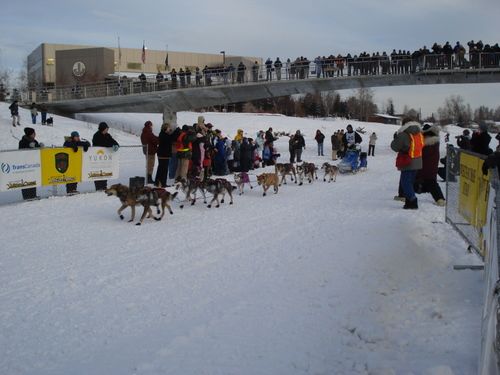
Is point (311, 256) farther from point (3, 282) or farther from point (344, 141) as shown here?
point (344, 141)

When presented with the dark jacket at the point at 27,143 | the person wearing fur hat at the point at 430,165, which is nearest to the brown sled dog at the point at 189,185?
the dark jacket at the point at 27,143

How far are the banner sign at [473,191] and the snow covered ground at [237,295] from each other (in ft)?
2.15

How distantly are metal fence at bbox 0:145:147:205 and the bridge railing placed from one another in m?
18.0

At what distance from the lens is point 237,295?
5859 millimetres

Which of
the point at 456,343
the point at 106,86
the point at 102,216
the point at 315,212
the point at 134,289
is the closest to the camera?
the point at 456,343

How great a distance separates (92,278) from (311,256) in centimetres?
317

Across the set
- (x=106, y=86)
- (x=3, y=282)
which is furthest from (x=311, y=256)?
(x=106, y=86)

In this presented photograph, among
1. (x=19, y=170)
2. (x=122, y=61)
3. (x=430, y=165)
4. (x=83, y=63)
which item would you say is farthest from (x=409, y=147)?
(x=122, y=61)

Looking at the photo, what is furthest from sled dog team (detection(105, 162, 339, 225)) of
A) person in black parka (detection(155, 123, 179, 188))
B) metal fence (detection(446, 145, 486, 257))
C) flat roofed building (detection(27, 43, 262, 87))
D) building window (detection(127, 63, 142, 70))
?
building window (detection(127, 63, 142, 70))

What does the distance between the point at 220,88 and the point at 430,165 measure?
26060 mm

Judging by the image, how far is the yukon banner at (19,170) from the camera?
1127 cm

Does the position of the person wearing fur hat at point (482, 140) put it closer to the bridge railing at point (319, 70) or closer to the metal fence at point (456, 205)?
the metal fence at point (456, 205)

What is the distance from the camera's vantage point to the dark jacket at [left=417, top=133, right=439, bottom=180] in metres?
11.1

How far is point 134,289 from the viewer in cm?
606
